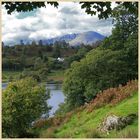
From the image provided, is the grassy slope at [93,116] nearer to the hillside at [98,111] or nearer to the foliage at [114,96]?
the hillside at [98,111]

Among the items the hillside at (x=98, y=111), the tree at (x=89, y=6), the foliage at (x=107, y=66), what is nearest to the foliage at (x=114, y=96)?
the hillside at (x=98, y=111)

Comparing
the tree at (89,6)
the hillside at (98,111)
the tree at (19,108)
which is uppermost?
the tree at (89,6)

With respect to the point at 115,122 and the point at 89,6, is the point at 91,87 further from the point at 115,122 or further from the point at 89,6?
the point at 89,6

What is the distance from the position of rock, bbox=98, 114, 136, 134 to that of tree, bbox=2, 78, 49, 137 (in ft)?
26.4

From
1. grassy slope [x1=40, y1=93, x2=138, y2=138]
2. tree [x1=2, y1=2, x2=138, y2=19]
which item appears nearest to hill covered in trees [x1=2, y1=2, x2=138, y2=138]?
grassy slope [x1=40, y1=93, x2=138, y2=138]

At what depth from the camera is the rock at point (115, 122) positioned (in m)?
14.8

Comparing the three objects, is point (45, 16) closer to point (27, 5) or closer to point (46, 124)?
point (27, 5)

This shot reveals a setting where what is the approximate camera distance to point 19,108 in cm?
2741

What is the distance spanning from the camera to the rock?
48.5 feet

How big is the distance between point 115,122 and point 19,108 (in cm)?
1270

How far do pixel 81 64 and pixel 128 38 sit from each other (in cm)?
436

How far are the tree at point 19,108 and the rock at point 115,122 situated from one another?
26.4 feet

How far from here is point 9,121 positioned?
26.1 meters

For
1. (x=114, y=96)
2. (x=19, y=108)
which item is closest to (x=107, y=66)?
(x=19, y=108)
